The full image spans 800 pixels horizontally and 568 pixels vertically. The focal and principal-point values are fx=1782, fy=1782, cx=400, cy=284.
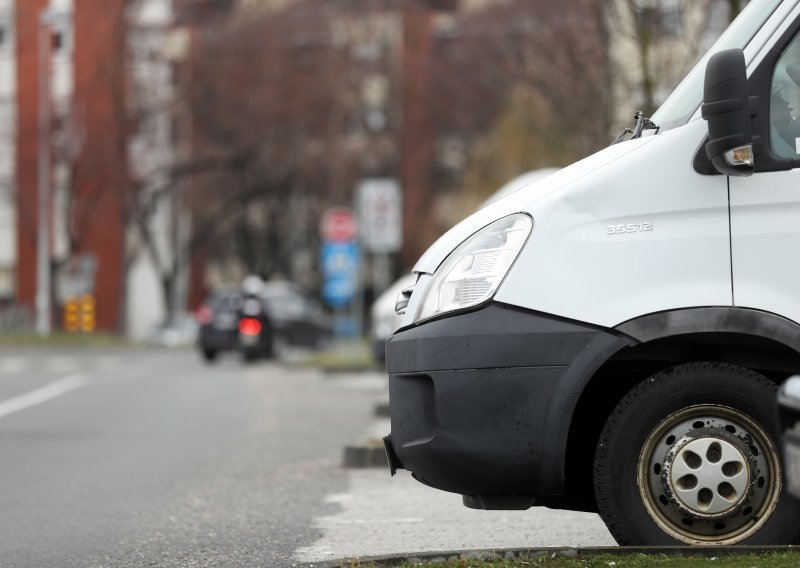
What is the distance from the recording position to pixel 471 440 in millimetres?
6348

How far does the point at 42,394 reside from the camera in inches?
836

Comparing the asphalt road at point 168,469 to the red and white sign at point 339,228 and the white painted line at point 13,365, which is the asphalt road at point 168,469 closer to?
the white painted line at point 13,365

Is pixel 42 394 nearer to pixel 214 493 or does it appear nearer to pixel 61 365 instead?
pixel 61 365

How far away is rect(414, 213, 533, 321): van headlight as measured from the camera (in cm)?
640

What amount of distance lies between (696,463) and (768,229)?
86cm

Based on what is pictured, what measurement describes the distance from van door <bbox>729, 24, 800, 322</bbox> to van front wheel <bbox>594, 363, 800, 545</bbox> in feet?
0.94

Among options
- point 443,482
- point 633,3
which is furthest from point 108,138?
point 443,482

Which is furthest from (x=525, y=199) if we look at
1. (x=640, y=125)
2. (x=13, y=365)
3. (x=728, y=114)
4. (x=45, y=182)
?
(x=45, y=182)

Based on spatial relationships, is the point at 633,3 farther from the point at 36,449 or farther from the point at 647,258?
the point at 647,258

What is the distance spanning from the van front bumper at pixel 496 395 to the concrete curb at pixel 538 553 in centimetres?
23

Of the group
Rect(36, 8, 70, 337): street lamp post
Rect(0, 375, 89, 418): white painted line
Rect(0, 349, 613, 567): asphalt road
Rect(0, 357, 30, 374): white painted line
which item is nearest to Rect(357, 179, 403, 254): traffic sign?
Rect(0, 375, 89, 418): white painted line

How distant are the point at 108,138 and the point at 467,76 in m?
18.8

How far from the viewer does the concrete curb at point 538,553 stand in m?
6.03

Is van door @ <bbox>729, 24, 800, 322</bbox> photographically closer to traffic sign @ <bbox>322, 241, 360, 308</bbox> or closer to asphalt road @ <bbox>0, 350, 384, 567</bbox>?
asphalt road @ <bbox>0, 350, 384, 567</bbox>
